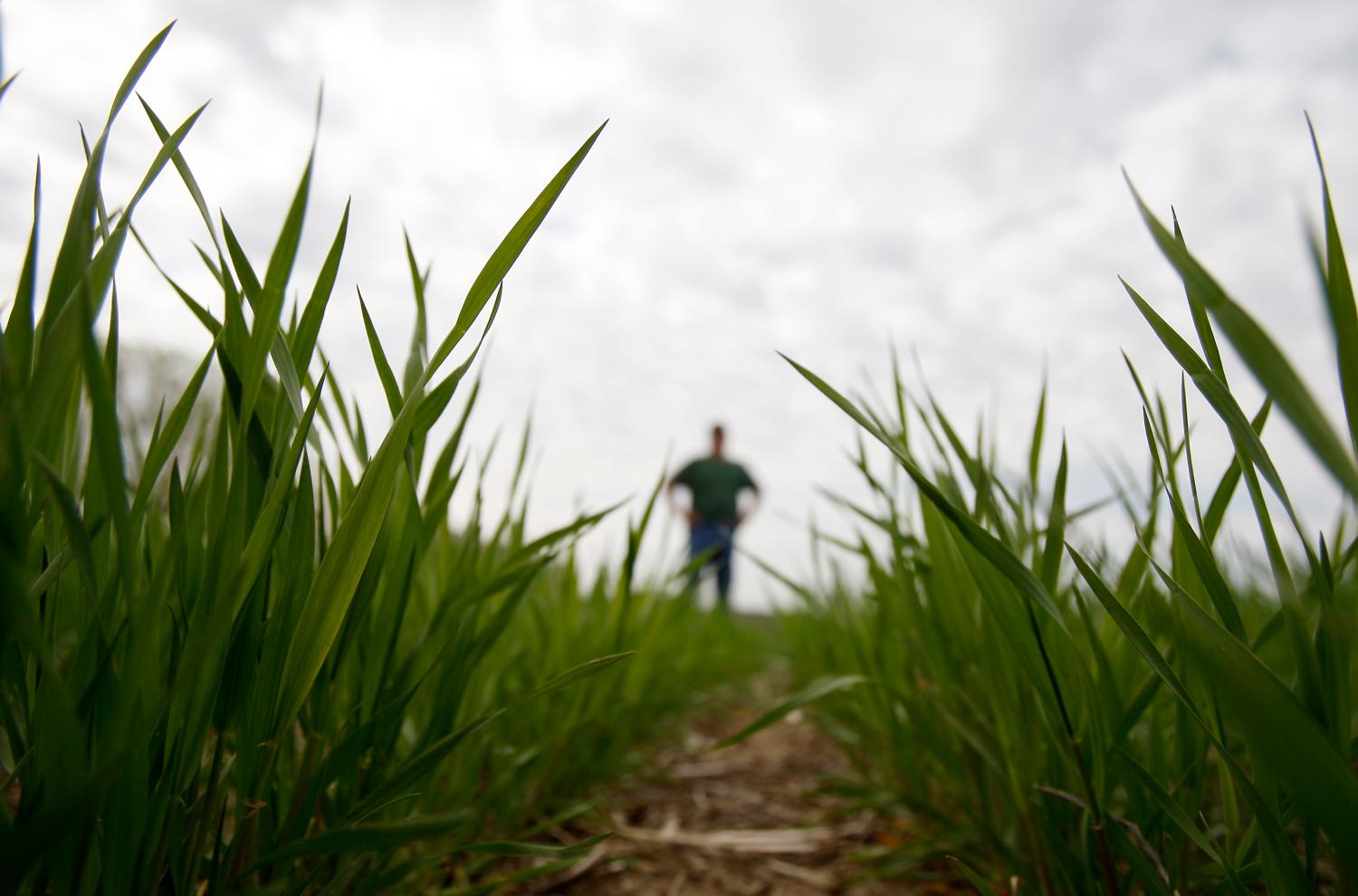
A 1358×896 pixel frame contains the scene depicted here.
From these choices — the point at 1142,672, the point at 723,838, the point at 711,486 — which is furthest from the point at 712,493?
the point at 1142,672

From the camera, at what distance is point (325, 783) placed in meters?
0.54

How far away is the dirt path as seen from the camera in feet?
3.52

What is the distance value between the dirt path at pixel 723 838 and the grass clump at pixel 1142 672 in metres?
0.11

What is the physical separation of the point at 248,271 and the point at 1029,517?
74 centimetres

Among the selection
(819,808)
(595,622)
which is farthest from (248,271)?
(819,808)

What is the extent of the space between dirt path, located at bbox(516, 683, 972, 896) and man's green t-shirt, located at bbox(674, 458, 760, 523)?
4337 mm

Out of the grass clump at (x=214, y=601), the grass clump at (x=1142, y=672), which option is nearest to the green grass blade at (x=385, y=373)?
the grass clump at (x=214, y=601)

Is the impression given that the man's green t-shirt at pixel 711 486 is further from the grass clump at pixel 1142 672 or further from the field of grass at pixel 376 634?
the field of grass at pixel 376 634

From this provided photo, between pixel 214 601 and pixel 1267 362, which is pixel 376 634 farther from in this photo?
pixel 1267 362

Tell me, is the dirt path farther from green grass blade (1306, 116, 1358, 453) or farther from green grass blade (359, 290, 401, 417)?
green grass blade (1306, 116, 1358, 453)

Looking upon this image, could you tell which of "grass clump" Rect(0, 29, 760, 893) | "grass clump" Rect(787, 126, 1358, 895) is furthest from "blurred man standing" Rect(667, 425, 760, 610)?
"grass clump" Rect(0, 29, 760, 893)

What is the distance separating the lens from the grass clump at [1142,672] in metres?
0.33

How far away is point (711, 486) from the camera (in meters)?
6.34

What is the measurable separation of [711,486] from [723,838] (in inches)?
199
